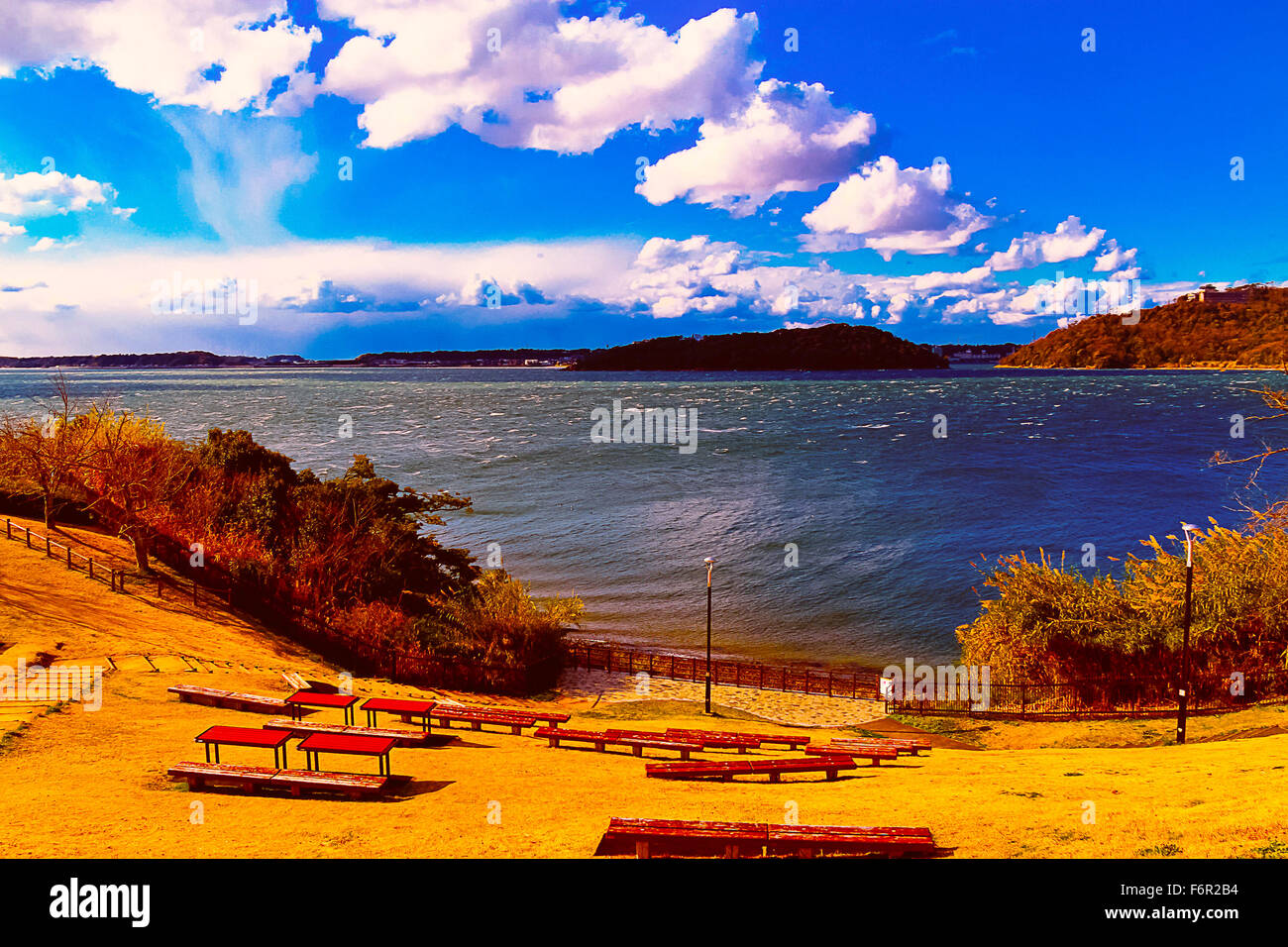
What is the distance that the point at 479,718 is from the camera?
1739cm

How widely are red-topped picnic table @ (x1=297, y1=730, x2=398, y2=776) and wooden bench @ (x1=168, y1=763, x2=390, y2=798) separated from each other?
49 centimetres

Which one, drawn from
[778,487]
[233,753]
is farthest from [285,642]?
[778,487]

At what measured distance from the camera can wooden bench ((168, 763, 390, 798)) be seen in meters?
11.3

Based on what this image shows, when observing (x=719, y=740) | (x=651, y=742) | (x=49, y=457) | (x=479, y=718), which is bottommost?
(x=719, y=740)

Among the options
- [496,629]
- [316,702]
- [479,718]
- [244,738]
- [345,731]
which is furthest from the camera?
[496,629]

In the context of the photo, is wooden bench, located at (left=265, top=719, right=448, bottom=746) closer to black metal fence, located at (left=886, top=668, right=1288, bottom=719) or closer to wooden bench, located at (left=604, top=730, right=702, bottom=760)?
wooden bench, located at (left=604, top=730, right=702, bottom=760)

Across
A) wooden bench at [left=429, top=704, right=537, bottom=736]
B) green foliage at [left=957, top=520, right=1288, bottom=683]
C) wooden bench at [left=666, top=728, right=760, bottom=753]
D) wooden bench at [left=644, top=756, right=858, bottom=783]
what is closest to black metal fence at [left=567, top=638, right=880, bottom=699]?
green foliage at [left=957, top=520, right=1288, bottom=683]

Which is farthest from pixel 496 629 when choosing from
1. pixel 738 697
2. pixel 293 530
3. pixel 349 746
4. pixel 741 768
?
pixel 349 746

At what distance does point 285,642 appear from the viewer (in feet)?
84.2

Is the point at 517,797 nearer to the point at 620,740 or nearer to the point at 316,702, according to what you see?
the point at 620,740

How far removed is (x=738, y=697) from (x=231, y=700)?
18757 millimetres

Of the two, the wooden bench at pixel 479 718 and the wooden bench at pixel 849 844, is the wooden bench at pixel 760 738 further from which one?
the wooden bench at pixel 849 844

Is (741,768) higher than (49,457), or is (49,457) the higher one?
(49,457)

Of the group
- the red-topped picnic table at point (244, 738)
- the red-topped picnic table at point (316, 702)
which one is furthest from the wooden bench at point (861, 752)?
the red-topped picnic table at point (244, 738)
